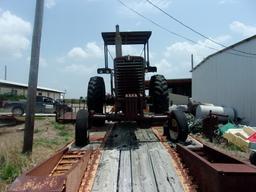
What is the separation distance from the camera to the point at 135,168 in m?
6.59

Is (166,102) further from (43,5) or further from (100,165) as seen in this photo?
(100,165)

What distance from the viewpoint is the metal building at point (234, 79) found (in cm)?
1961

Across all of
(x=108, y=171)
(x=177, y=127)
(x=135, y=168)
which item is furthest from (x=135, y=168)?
(x=177, y=127)

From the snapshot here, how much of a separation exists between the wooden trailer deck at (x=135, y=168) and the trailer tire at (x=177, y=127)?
546mm

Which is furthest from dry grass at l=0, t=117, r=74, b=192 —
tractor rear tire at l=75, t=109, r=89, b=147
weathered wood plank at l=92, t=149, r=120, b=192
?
weathered wood plank at l=92, t=149, r=120, b=192

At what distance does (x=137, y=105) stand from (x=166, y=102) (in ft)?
8.15

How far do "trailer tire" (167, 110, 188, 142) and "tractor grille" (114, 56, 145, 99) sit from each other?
2123 millimetres

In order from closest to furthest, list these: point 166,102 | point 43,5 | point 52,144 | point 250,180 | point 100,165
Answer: point 250,180, point 100,165, point 43,5, point 52,144, point 166,102

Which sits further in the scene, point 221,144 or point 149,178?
point 221,144

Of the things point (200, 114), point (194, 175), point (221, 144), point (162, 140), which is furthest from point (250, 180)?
point (200, 114)

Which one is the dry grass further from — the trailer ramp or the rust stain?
the trailer ramp

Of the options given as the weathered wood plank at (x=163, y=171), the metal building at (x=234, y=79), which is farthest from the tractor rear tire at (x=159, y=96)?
the metal building at (x=234, y=79)

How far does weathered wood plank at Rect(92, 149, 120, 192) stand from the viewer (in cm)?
570

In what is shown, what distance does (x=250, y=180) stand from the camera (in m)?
4.80
